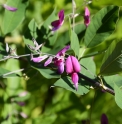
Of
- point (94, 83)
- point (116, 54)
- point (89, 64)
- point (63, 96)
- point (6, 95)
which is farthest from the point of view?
point (63, 96)

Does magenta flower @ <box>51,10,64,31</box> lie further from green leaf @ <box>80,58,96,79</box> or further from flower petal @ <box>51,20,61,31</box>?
green leaf @ <box>80,58,96,79</box>

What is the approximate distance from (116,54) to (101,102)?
2.27ft

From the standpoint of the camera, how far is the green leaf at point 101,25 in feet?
2.88

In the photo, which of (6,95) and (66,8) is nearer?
(6,95)

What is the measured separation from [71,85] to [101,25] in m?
0.20

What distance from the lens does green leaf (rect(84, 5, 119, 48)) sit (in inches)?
34.6

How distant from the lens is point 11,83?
1449 millimetres

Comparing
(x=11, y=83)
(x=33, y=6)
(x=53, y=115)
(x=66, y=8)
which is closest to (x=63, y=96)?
(x=53, y=115)

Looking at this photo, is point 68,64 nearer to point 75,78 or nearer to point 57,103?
point 75,78

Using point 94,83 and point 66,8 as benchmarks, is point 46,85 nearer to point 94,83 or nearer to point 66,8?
point 66,8

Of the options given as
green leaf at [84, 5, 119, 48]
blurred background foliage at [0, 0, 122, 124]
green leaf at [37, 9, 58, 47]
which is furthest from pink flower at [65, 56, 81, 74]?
blurred background foliage at [0, 0, 122, 124]

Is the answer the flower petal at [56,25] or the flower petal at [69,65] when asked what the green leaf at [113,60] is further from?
the flower petal at [56,25]

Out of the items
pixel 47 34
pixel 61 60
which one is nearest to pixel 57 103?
pixel 47 34

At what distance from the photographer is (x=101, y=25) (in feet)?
2.97
